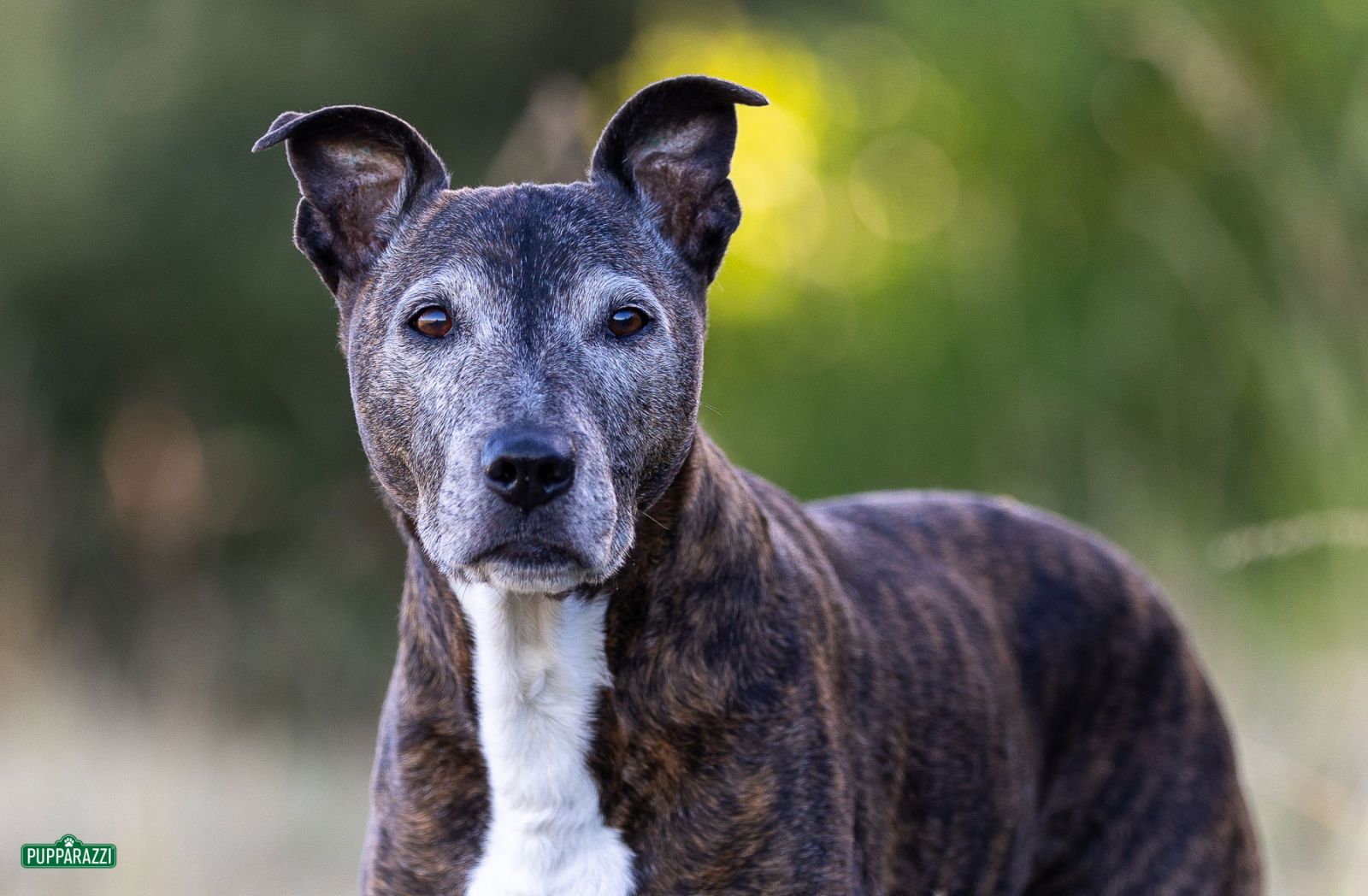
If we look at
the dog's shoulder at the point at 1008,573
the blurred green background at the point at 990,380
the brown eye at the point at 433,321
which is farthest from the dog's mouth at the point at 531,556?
the blurred green background at the point at 990,380

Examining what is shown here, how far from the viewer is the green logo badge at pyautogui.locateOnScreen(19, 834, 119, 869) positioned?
5910mm

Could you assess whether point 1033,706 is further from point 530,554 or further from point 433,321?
point 433,321

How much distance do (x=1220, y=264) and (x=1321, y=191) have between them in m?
0.95

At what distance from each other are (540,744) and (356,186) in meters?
1.46

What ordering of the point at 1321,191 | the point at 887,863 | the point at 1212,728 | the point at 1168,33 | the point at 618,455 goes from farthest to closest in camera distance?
1. the point at 1321,191
2. the point at 1168,33
3. the point at 1212,728
4. the point at 887,863
5. the point at 618,455

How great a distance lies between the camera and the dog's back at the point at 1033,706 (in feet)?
13.8

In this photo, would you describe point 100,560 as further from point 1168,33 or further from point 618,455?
point 618,455

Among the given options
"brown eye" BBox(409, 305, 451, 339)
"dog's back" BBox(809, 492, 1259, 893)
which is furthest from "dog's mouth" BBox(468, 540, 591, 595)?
"dog's back" BBox(809, 492, 1259, 893)

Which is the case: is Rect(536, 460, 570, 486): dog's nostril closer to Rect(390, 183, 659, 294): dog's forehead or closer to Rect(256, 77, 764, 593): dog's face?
Rect(256, 77, 764, 593): dog's face

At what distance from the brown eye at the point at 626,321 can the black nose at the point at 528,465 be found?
1.44ft

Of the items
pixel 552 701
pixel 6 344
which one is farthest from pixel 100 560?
pixel 552 701

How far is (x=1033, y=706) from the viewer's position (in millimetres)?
4531

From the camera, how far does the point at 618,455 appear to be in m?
3.51

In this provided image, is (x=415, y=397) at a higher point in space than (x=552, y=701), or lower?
higher
